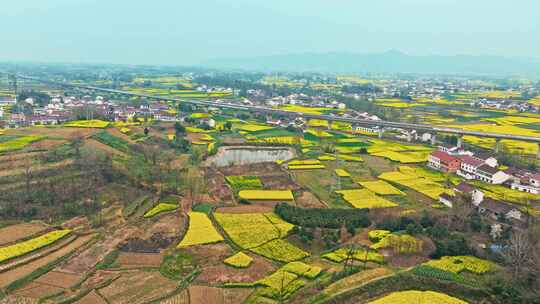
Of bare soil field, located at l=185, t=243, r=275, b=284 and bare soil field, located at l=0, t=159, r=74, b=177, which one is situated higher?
bare soil field, located at l=0, t=159, r=74, b=177

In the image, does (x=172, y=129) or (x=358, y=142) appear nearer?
(x=358, y=142)

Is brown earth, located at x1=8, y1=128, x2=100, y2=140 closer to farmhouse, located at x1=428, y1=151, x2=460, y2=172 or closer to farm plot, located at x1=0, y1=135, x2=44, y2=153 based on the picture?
farm plot, located at x1=0, y1=135, x2=44, y2=153

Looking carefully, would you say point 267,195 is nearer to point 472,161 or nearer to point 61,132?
point 472,161

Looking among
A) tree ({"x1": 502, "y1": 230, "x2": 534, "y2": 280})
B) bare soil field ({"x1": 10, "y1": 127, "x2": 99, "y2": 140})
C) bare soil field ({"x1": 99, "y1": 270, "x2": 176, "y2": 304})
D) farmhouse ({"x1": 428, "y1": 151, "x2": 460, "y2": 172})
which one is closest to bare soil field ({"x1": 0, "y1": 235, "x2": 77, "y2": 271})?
bare soil field ({"x1": 99, "y1": 270, "x2": 176, "y2": 304})

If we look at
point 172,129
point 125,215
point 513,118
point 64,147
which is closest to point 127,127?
point 172,129

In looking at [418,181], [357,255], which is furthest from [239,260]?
[418,181]

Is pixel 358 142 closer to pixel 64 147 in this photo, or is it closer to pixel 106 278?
pixel 64 147
